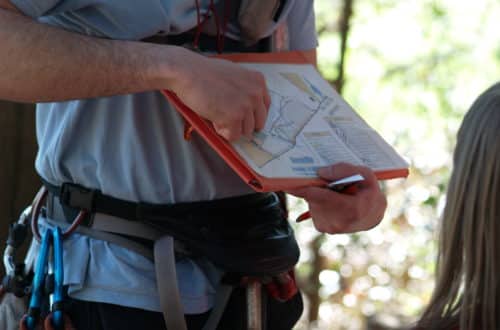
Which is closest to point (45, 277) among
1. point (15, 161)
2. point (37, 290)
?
point (37, 290)

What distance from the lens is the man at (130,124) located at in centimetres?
153

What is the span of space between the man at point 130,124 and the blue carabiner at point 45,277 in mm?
Answer: 23

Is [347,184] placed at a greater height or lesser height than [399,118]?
greater

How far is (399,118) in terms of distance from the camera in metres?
Answer: 7.28

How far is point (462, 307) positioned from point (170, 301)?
0.96 meters

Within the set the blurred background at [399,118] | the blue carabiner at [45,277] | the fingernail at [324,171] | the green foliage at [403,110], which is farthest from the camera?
the green foliage at [403,110]

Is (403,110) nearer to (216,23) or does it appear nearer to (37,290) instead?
(216,23)

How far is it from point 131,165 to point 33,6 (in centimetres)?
40

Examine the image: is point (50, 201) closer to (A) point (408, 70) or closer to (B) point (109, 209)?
(B) point (109, 209)

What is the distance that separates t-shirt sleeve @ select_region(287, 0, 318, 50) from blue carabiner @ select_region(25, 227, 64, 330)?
0.78 m

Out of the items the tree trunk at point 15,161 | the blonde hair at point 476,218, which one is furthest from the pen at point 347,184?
the tree trunk at point 15,161

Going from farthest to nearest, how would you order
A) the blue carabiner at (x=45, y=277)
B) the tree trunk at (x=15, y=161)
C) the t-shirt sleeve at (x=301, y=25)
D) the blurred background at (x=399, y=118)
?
the blurred background at (x=399, y=118)
the tree trunk at (x=15, y=161)
the t-shirt sleeve at (x=301, y=25)
the blue carabiner at (x=45, y=277)

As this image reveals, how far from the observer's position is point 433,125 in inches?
281

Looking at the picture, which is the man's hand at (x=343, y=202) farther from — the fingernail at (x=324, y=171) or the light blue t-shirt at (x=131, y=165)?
the light blue t-shirt at (x=131, y=165)
